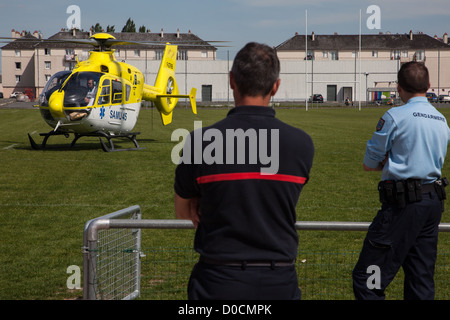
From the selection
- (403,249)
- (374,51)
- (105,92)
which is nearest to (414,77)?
(403,249)

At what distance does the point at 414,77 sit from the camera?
14.5 ft

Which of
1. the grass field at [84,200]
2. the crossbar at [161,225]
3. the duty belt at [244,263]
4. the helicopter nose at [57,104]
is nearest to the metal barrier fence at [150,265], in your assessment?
the crossbar at [161,225]

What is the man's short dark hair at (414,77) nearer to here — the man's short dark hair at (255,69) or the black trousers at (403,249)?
the black trousers at (403,249)

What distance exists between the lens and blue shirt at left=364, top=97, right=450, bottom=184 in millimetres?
4262

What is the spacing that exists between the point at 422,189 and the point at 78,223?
5.92 m

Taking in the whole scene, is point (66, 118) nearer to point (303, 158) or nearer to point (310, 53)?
point (303, 158)

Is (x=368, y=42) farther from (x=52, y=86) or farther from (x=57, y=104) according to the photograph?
(x=57, y=104)

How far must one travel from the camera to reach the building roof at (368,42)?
107m

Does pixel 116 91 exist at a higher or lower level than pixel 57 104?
higher

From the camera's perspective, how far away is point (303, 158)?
2871 millimetres

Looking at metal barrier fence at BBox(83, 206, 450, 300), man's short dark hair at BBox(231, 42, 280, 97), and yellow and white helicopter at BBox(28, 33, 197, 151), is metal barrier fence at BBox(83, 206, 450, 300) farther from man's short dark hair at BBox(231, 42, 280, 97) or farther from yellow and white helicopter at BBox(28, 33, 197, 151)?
yellow and white helicopter at BBox(28, 33, 197, 151)

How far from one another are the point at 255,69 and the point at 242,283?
1052 mm
